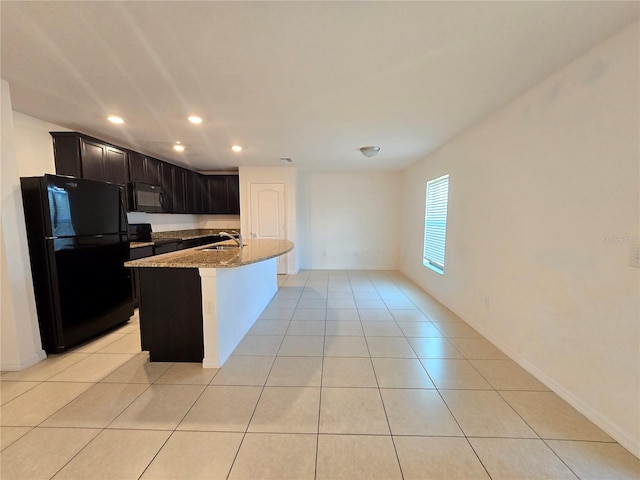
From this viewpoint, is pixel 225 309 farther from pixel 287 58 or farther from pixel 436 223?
pixel 436 223

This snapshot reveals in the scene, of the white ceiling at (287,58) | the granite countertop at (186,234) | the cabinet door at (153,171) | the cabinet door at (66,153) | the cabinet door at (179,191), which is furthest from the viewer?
the cabinet door at (179,191)

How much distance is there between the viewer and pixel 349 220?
235 inches

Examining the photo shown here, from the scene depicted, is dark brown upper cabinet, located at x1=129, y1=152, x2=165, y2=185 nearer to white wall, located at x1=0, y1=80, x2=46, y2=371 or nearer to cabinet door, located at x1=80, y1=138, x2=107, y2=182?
cabinet door, located at x1=80, y1=138, x2=107, y2=182

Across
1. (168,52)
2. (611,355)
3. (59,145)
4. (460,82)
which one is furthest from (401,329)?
(59,145)

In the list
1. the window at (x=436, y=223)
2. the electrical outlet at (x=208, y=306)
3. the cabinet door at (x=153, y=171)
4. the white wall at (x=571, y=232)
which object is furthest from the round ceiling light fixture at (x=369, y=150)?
the cabinet door at (x=153, y=171)

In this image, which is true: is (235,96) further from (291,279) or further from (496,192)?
(291,279)

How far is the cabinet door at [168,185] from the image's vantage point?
14.0 feet

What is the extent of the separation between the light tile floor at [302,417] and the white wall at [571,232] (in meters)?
0.25

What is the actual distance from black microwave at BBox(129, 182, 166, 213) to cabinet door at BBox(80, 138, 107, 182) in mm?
436

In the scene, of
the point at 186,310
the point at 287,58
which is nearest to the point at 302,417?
the point at 186,310

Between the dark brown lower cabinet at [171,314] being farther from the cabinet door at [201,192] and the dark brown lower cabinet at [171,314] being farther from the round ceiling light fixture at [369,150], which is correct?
the cabinet door at [201,192]

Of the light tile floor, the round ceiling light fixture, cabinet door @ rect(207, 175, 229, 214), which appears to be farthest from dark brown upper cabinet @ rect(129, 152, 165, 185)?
the round ceiling light fixture

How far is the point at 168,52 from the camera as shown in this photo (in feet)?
5.16

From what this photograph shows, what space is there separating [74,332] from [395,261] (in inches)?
219
